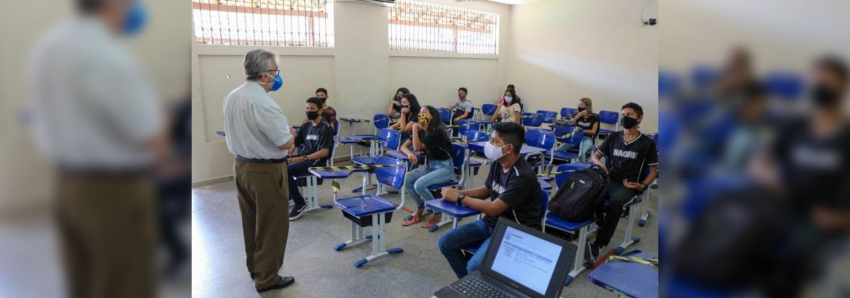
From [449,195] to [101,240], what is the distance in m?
2.78

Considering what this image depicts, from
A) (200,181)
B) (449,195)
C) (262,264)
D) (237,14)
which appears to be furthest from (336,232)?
(237,14)

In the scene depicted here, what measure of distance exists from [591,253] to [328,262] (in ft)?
6.78

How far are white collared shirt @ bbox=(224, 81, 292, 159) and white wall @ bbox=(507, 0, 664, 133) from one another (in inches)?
253

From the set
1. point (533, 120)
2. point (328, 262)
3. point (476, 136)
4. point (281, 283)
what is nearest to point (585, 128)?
point (476, 136)

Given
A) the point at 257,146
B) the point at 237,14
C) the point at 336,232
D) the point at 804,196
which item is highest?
the point at 237,14

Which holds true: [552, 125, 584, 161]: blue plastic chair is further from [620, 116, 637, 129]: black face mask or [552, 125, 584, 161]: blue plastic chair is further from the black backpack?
the black backpack

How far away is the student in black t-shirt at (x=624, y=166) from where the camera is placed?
3553 millimetres

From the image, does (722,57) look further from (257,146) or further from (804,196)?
(257,146)

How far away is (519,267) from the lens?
1944mm

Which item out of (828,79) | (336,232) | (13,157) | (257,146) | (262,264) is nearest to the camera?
(828,79)

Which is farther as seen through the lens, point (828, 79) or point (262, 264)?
point (262, 264)

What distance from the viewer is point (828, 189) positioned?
12.1 inches

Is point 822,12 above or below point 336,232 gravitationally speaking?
above

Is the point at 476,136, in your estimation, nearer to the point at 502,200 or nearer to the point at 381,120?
the point at 381,120
